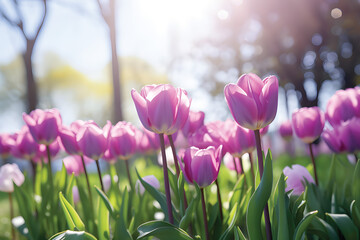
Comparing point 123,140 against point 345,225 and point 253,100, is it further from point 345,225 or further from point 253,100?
point 345,225

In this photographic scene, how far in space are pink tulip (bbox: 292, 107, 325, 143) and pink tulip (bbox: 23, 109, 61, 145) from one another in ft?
4.14

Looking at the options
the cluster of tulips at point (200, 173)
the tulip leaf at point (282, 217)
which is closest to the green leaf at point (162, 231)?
the cluster of tulips at point (200, 173)

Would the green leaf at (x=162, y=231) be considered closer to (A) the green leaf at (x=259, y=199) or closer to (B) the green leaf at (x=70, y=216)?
(A) the green leaf at (x=259, y=199)

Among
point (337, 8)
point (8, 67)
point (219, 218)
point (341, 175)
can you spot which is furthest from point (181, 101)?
point (8, 67)

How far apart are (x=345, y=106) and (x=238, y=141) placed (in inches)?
26.7

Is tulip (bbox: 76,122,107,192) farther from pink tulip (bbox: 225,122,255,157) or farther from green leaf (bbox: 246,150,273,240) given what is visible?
green leaf (bbox: 246,150,273,240)

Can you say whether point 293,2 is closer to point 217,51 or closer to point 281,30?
point 281,30

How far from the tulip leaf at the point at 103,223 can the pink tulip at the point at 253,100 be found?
690 mm

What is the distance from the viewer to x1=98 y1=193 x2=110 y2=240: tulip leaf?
1.36 metres

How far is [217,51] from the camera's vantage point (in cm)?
1423

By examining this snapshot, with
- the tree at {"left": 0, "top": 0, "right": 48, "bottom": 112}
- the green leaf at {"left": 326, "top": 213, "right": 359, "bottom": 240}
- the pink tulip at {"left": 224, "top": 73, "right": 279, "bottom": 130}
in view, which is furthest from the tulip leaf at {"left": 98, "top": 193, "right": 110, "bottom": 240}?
the tree at {"left": 0, "top": 0, "right": 48, "bottom": 112}

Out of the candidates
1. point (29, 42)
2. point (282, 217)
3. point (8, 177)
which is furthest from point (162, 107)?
point (29, 42)

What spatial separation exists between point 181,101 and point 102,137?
1.63ft

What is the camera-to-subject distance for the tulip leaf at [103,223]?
136 centimetres
